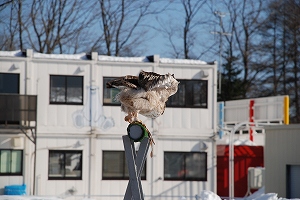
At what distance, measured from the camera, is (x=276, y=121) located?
34219 mm

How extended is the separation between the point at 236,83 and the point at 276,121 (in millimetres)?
18757

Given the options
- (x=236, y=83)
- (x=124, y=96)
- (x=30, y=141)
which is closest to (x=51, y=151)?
(x=30, y=141)

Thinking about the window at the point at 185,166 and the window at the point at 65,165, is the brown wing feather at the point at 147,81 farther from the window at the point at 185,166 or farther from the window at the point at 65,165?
the window at the point at 185,166

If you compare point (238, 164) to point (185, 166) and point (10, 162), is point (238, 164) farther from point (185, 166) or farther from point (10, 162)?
point (10, 162)

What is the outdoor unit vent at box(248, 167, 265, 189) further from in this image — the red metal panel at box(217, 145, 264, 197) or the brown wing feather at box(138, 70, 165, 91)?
the brown wing feather at box(138, 70, 165, 91)

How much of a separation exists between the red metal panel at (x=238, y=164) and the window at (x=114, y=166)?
5.81 metres

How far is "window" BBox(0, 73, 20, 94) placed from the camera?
29625 mm

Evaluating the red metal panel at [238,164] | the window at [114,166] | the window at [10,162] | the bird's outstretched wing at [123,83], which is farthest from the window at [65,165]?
the bird's outstretched wing at [123,83]

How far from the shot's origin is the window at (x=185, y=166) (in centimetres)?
3100

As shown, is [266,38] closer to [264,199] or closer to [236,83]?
[236,83]

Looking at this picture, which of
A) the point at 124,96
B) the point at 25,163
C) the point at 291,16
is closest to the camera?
the point at 124,96

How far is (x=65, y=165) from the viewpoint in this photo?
30.1 m

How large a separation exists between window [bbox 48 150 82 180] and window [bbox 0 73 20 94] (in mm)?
2587

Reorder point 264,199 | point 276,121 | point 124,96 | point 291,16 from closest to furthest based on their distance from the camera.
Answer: point 124,96 < point 264,199 < point 276,121 < point 291,16
